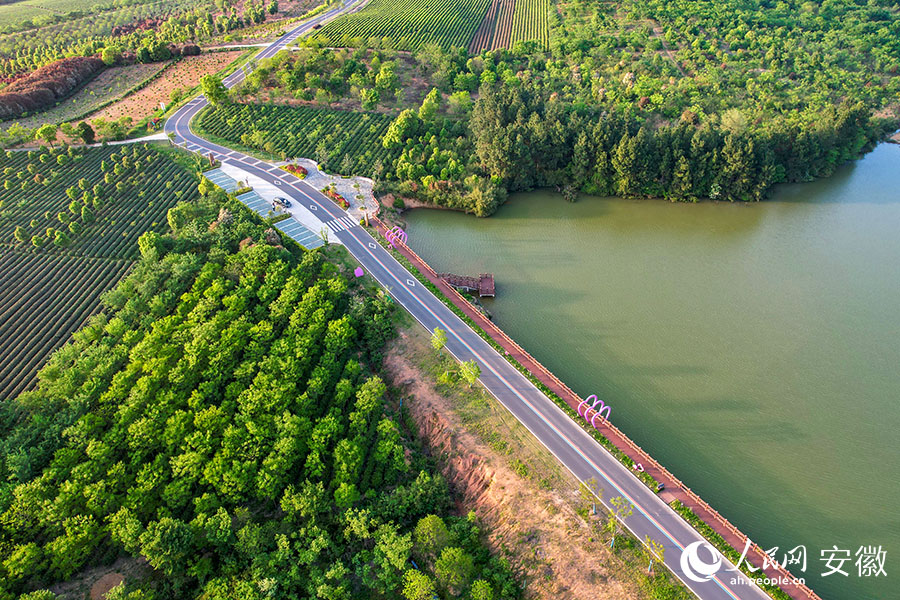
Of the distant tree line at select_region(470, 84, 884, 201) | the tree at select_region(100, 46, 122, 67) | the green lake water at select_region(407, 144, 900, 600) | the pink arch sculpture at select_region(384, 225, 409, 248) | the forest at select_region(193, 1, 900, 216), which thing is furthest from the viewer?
the tree at select_region(100, 46, 122, 67)

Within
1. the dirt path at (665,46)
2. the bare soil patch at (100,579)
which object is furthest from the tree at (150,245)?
the dirt path at (665,46)

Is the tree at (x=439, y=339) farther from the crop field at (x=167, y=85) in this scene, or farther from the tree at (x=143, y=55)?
the tree at (x=143, y=55)

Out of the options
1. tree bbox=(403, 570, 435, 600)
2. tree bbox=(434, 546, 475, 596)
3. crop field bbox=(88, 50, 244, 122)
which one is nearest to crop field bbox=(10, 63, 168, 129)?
crop field bbox=(88, 50, 244, 122)

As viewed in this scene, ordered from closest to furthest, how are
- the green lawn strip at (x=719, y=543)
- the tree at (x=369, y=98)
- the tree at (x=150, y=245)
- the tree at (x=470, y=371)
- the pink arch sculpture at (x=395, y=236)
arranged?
the green lawn strip at (x=719, y=543)
the tree at (x=470, y=371)
the tree at (x=150, y=245)
the pink arch sculpture at (x=395, y=236)
the tree at (x=369, y=98)

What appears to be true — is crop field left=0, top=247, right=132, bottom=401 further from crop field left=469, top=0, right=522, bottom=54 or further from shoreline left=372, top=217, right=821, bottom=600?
crop field left=469, top=0, right=522, bottom=54

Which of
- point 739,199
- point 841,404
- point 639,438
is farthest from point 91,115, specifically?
point 841,404

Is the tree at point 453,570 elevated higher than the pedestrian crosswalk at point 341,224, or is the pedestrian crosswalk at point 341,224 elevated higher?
the pedestrian crosswalk at point 341,224

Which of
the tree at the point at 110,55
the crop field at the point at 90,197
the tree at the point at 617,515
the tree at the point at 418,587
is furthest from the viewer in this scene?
the tree at the point at 110,55

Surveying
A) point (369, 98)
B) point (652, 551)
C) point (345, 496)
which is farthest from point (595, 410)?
point (369, 98)
